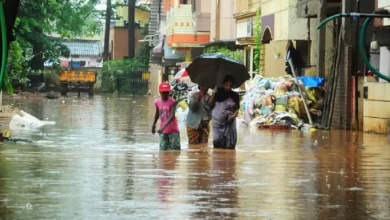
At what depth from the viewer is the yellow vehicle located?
2469 inches

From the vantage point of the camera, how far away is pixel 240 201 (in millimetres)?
9562

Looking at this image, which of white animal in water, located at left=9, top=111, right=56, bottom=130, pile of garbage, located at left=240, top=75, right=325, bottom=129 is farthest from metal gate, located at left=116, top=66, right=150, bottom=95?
white animal in water, located at left=9, top=111, right=56, bottom=130

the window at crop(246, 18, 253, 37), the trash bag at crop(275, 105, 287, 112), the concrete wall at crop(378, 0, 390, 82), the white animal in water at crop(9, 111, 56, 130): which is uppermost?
the window at crop(246, 18, 253, 37)

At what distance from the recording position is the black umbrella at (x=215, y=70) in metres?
17.9

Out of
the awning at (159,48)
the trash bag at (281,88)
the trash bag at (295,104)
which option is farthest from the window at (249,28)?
the awning at (159,48)

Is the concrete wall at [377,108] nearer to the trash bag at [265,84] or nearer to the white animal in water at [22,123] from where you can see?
the trash bag at [265,84]

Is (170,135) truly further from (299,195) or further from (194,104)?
(299,195)

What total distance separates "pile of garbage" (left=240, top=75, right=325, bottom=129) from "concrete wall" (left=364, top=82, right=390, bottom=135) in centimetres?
237

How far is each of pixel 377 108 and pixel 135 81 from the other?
54.1 metres

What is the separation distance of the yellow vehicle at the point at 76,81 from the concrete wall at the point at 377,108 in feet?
132

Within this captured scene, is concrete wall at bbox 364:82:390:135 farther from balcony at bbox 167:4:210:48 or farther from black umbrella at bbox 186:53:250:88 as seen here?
balcony at bbox 167:4:210:48

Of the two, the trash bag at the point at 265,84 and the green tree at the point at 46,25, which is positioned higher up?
the green tree at the point at 46,25

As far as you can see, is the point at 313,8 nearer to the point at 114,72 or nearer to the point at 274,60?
the point at 274,60

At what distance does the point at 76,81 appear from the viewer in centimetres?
6316
